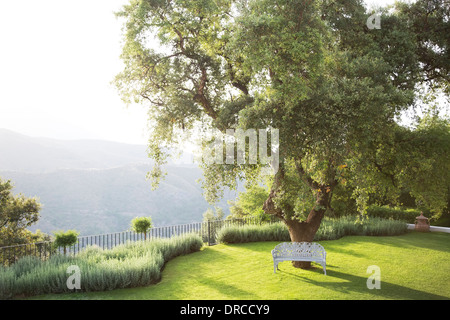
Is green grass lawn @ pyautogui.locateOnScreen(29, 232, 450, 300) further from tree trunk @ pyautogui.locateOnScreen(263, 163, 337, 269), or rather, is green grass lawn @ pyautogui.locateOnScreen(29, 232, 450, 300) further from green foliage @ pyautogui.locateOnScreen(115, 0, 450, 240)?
green foliage @ pyautogui.locateOnScreen(115, 0, 450, 240)

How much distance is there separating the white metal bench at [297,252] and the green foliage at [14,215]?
17021mm

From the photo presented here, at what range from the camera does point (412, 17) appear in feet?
39.0

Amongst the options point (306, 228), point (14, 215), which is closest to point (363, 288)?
point (306, 228)

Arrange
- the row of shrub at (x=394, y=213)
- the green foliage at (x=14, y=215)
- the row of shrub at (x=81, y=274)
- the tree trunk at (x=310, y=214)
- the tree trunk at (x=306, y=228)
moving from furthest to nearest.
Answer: the row of shrub at (x=394, y=213)
the green foliage at (x=14, y=215)
the tree trunk at (x=306, y=228)
the tree trunk at (x=310, y=214)
the row of shrub at (x=81, y=274)

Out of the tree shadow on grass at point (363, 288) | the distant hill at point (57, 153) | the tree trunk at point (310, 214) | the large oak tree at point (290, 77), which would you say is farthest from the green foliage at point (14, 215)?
the distant hill at point (57, 153)

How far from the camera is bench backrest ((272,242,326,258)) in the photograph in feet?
36.1

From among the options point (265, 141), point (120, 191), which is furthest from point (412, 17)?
point (120, 191)

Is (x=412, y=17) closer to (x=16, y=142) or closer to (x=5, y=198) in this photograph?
(x=5, y=198)

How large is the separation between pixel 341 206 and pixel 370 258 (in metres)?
10.7

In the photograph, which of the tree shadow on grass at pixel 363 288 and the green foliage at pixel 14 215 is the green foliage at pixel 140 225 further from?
the green foliage at pixel 14 215

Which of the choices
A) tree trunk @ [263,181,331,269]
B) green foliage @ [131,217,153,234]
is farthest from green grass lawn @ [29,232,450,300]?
green foliage @ [131,217,153,234]

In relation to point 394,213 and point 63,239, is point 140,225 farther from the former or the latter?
point 394,213

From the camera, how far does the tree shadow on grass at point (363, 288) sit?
29.0ft

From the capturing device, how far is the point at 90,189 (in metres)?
104
